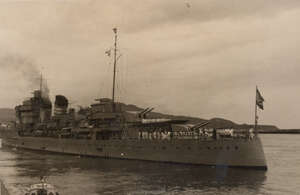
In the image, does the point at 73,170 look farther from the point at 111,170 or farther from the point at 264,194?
the point at 264,194

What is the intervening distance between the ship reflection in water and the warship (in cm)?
160

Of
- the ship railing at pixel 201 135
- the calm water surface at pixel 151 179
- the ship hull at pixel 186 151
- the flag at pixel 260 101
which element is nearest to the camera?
the calm water surface at pixel 151 179

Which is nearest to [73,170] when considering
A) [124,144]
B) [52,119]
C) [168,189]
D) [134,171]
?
[134,171]

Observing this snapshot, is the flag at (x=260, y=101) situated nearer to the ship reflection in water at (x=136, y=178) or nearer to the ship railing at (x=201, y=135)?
the ship railing at (x=201, y=135)

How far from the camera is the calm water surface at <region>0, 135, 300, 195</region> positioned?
28438 mm

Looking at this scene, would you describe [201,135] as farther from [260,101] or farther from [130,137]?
[130,137]

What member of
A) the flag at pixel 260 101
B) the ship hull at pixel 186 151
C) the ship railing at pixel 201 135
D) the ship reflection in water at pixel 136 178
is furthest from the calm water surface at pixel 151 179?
the flag at pixel 260 101

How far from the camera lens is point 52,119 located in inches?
2675

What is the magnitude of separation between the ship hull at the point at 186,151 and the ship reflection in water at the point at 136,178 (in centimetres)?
115

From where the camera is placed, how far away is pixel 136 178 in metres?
33.5

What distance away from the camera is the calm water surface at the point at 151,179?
28.4 meters

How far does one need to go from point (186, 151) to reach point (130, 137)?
28.3 feet

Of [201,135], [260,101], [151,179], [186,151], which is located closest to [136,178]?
[151,179]

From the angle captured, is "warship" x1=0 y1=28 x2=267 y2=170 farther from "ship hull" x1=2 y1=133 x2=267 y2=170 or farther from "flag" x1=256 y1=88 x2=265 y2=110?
"flag" x1=256 y1=88 x2=265 y2=110
